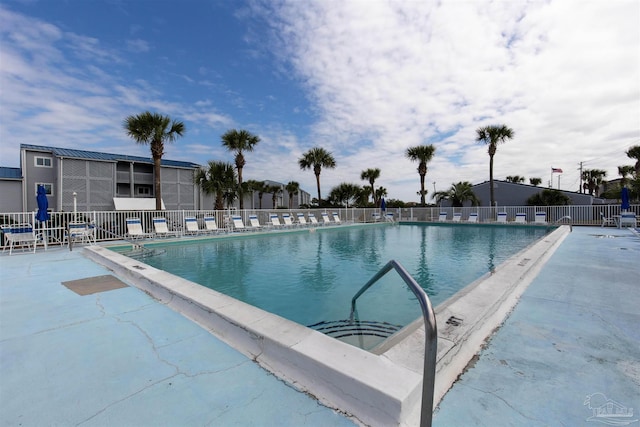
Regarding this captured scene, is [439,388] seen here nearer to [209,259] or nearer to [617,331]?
[617,331]

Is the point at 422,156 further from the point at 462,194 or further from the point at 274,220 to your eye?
the point at 274,220

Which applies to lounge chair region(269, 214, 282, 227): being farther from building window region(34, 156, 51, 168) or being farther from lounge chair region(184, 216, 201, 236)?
building window region(34, 156, 51, 168)

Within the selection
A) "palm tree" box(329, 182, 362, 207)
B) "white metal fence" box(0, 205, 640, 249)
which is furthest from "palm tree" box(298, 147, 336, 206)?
"white metal fence" box(0, 205, 640, 249)

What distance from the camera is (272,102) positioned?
17375mm

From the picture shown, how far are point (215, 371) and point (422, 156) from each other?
2579 centimetres

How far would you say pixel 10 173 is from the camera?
23.0 metres

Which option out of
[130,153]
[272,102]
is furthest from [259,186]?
[272,102]

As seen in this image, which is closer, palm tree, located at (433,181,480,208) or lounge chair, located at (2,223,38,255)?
lounge chair, located at (2,223,38,255)

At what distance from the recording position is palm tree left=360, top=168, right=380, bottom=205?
98.5 feet

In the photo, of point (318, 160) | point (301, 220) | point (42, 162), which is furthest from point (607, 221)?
point (42, 162)

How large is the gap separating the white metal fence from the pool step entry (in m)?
9.34

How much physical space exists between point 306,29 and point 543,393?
9.89 m

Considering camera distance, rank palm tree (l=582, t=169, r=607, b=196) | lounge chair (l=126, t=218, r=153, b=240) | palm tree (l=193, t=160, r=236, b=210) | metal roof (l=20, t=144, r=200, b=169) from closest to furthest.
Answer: lounge chair (l=126, t=218, r=153, b=240) < palm tree (l=193, t=160, r=236, b=210) < metal roof (l=20, t=144, r=200, b=169) < palm tree (l=582, t=169, r=607, b=196)

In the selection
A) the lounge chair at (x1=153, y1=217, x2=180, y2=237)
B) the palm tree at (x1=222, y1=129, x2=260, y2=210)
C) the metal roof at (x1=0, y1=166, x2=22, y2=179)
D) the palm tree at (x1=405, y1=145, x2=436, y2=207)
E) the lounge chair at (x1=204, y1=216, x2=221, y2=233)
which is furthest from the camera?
the palm tree at (x1=405, y1=145, x2=436, y2=207)
